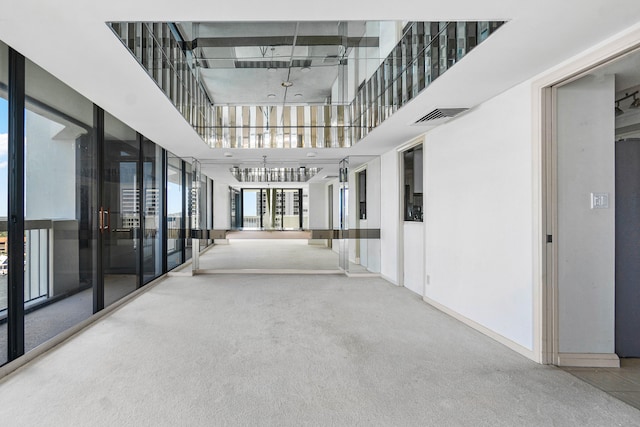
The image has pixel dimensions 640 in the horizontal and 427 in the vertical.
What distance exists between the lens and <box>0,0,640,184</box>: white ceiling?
1877mm

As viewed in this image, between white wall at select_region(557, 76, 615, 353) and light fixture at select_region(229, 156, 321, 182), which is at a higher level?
light fixture at select_region(229, 156, 321, 182)

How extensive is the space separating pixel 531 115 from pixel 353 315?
2.86 metres

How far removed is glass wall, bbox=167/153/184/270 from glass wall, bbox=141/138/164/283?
0.42 m

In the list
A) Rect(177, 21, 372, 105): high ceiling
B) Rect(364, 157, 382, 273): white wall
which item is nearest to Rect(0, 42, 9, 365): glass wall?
Rect(177, 21, 372, 105): high ceiling

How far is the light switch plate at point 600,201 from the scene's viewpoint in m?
2.71

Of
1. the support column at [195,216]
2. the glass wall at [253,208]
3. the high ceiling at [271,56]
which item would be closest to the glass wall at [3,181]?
the high ceiling at [271,56]

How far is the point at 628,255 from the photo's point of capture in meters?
2.84

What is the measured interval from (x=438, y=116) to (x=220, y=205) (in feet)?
32.1

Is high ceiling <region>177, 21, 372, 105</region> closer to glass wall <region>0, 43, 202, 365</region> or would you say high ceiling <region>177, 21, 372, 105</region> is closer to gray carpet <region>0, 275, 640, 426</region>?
glass wall <region>0, 43, 202, 365</region>

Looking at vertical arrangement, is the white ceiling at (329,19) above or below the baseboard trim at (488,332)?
above

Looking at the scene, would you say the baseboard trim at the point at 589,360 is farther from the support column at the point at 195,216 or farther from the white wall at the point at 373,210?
the support column at the point at 195,216

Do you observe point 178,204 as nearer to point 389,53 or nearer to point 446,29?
point 389,53

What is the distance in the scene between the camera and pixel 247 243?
12.6 m

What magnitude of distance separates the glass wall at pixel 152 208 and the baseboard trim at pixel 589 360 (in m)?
5.65
